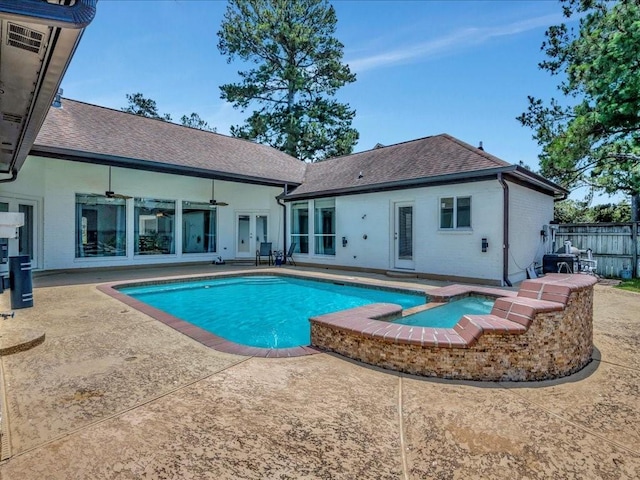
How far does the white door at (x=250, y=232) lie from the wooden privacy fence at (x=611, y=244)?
11.9m

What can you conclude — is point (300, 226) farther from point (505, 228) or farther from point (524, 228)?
point (524, 228)

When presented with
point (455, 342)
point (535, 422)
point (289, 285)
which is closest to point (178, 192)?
point (289, 285)

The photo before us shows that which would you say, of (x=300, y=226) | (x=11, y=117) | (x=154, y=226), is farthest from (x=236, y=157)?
(x=11, y=117)

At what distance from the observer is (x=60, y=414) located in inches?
102

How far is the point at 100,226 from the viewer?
1169cm

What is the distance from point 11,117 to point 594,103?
17.0m

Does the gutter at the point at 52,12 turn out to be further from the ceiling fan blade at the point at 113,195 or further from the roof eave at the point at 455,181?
the ceiling fan blade at the point at 113,195

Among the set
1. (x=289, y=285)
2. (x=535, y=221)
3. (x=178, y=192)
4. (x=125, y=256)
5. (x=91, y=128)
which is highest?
(x=91, y=128)

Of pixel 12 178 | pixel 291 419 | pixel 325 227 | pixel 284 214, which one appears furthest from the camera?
pixel 284 214

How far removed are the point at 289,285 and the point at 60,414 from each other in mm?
7978

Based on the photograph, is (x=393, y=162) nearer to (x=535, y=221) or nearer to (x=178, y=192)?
(x=535, y=221)

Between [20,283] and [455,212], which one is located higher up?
[455,212]

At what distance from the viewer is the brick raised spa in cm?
341

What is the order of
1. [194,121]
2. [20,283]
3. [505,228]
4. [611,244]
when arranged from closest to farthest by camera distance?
1. [20,283]
2. [505,228]
3. [611,244]
4. [194,121]
